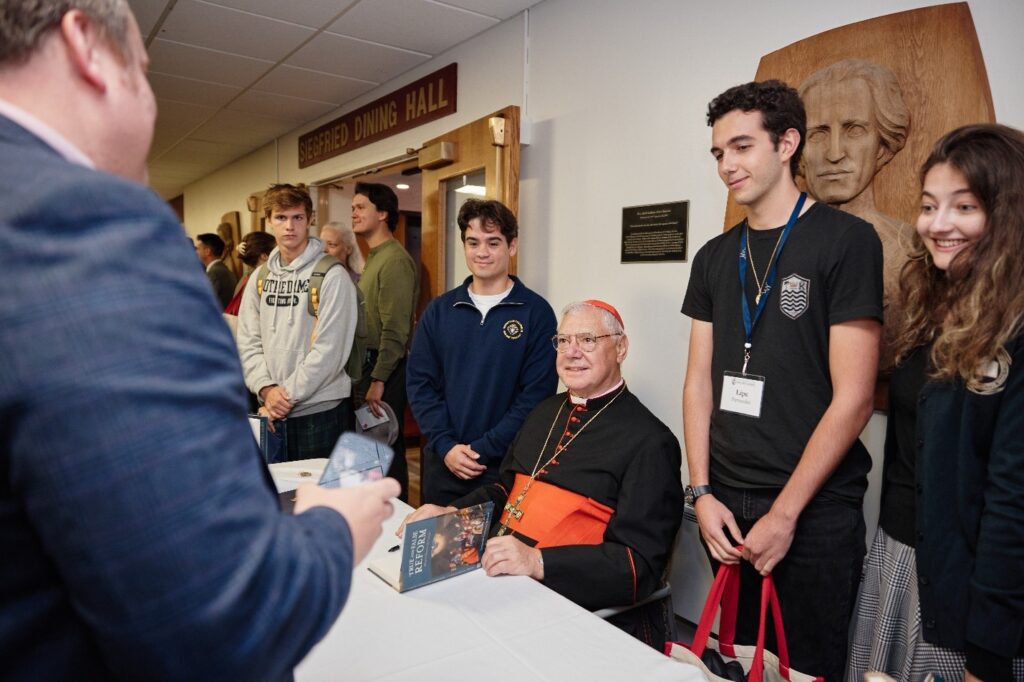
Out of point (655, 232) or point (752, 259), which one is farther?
point (655, 232)

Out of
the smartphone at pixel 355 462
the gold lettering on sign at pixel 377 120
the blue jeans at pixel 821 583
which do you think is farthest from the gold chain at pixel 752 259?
the gold lettering on sign at pixel 377 120

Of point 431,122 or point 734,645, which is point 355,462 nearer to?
point 734,645

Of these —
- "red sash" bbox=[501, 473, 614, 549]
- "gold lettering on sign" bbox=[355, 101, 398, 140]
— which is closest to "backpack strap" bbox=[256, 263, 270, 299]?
"gold lettering on sign" bbox=[355, 101, 398, 140]

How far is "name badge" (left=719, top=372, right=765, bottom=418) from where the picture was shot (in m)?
1.63

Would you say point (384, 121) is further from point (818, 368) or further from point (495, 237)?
point (818, 368)

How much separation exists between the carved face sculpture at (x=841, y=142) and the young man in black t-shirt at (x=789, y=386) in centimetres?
27

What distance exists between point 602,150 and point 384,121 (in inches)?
83.0

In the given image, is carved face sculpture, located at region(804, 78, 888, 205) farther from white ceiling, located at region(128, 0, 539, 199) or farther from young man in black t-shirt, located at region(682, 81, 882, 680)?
white ceiling, located at region(128, 0, 539, 199)

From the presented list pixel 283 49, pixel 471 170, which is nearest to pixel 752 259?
pixel 471 170

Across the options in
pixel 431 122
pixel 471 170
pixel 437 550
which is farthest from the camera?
pixel 431 122

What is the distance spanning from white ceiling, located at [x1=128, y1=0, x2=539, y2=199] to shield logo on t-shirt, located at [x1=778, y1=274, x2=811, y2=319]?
7.34 ft

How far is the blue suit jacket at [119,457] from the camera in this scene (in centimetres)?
43

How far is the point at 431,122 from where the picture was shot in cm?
402

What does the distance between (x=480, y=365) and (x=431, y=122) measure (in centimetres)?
215
